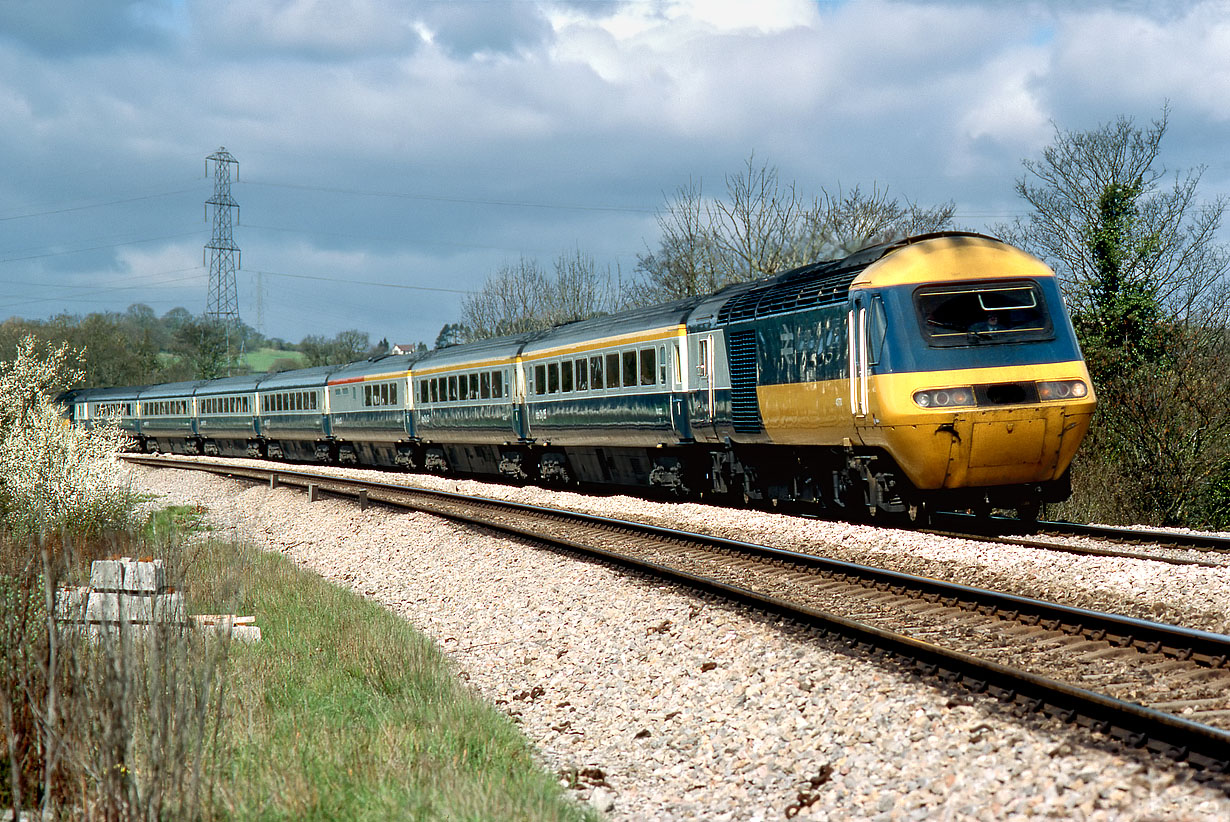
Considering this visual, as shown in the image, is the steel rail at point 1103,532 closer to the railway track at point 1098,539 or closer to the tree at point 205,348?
the railway track at point 1098,539

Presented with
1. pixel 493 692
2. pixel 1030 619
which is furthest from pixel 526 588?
pixel 1030 619

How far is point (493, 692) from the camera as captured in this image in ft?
25.9

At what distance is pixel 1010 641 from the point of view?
6898 mm

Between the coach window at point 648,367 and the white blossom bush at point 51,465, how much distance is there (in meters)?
8.17

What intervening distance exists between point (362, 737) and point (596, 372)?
1416cm

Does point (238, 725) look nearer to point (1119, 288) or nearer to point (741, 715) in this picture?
point (741, 715)

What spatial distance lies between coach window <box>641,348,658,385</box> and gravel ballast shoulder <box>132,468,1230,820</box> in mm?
6049

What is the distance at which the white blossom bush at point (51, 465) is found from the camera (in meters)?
15.4

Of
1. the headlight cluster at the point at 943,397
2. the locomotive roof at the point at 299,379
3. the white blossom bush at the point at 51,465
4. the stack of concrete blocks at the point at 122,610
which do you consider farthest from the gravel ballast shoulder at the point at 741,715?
the locomotive roof at the point at 299,379

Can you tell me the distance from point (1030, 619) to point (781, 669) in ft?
5.98

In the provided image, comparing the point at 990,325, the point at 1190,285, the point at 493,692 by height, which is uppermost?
the point at 1190,285

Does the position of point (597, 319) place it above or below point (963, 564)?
above

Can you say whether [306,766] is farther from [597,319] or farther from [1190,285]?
[1190,285]

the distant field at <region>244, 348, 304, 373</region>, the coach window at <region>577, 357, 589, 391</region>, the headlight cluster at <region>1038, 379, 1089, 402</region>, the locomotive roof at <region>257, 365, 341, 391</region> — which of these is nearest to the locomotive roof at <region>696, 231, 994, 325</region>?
the headlight cluster at <region>1038, 379, 1089, 402</region>
